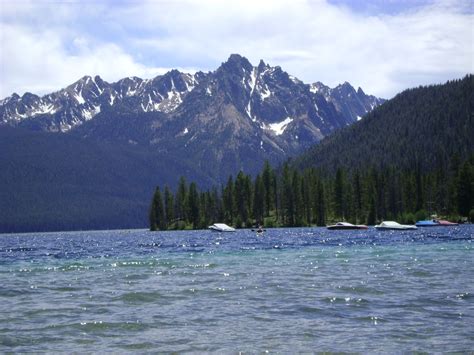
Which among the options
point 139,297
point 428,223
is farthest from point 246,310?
point 428,223

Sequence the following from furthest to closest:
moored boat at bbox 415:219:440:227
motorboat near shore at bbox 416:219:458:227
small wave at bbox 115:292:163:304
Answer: moored boat at bbox 415:219:440:227, motorboat near shore at bbox 416:219:458:227, small wave at bbox 115:292:163:304

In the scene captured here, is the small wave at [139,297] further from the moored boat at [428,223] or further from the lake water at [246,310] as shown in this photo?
the moored boat at [428,223]

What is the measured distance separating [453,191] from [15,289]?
547ft

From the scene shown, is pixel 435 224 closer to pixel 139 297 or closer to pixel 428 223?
pixel 428 223

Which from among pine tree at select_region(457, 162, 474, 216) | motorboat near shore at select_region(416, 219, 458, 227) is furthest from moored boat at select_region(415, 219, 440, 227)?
pine tree at select_region(457, 162, 474, 216)

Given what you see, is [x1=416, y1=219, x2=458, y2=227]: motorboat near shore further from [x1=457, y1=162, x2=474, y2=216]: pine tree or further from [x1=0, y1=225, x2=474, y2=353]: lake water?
[x1=0, y1=225, x2=474, y2=353]: lake water

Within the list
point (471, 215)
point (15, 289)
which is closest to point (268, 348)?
point (15, 289)

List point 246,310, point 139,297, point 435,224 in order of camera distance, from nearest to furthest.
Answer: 1. point 246,310
2. point 139,297
3. point 435,224

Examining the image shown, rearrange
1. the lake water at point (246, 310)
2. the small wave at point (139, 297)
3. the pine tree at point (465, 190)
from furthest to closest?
the pine tree at point (465, 190) → the small wave at point (139, 297) → the lake water at point (246, 310)

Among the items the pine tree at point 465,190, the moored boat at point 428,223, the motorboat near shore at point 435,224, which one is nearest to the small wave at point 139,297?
the motorboat near shore at point 435,224

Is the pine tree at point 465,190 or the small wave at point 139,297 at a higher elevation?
the pine tree at point 465,190

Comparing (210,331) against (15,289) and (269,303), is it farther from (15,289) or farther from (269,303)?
(15,289)

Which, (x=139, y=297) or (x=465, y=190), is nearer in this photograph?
(x=139, y=297)

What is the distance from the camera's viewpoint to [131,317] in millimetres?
26422
